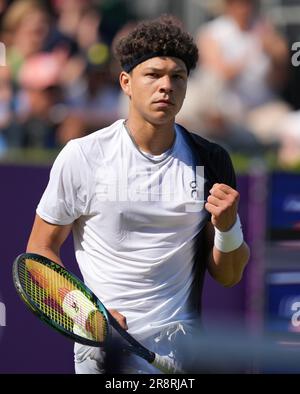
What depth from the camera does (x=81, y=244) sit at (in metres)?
4.32

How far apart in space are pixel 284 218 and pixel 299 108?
2.43m

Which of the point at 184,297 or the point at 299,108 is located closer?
the point at 184,297

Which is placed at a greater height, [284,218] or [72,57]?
[72,57]

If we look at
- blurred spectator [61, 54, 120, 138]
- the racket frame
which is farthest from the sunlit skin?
blurred spectator [61, 54, 120, 138]

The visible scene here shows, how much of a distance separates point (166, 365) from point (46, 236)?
70 centimetres

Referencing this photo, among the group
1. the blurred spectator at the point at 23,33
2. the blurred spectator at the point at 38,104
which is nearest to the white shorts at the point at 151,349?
the blurred spectator at the point at 38,104

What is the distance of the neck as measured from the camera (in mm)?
4250

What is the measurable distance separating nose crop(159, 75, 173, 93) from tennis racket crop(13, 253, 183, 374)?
803 millimetres

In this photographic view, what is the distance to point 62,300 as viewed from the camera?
14.0ft

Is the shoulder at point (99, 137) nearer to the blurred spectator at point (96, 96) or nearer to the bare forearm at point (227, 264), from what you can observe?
the bare forearm at point (227, 264)

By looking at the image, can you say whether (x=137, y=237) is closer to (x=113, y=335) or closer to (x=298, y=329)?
(x=113, y=335)

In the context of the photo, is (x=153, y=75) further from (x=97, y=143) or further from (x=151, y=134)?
(x=97, y=143)
